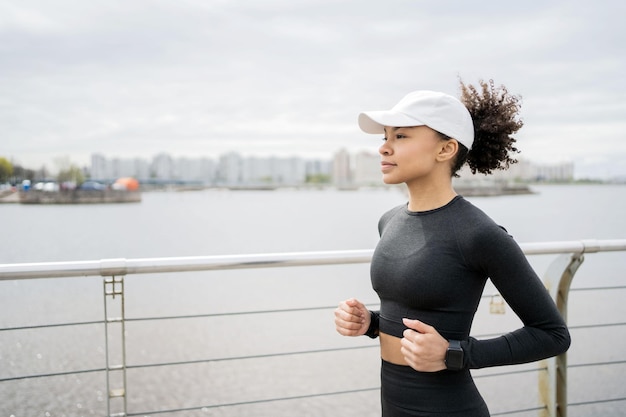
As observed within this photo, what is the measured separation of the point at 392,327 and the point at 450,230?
0.25 meters

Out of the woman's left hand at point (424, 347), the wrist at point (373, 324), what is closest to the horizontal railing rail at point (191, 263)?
the wrist at point (373, 324)

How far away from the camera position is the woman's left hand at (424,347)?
40.9 inches

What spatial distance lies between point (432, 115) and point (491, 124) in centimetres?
21

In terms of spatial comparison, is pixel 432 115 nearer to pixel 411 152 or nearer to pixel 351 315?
pixel 411 152

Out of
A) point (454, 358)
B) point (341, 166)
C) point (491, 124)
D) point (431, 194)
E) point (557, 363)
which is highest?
point (341, 166)

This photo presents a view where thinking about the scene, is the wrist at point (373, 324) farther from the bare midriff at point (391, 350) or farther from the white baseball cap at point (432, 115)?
the white baseball cap at point (432, 115)

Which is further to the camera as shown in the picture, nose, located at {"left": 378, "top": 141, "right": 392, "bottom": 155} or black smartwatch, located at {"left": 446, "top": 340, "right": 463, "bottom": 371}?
nose, located at {"left": 378, "top": 141, "right": 392, "bottom": 155}

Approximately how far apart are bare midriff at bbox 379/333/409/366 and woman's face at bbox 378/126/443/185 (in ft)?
1.13

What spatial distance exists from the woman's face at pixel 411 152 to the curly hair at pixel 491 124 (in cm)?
12

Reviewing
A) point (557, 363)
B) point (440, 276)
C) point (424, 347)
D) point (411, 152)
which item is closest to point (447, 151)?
point (411, 152)

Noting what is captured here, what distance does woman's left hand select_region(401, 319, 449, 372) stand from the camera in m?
1.04

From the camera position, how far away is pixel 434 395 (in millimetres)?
1134

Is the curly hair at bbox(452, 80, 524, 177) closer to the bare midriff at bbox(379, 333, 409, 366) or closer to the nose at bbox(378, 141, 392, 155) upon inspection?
the nose at bbox(378, 141, 392, 155)

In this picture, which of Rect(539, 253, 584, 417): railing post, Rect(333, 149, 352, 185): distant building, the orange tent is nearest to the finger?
Rect(539, 253, 584, 417): railing post
